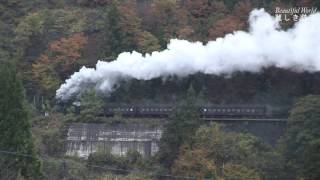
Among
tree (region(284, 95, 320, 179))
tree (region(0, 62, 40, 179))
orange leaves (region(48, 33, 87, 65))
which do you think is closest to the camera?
tree (region(0, 62, 40, 179))

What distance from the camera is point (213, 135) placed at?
116ft

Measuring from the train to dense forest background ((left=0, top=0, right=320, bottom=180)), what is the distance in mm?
1164

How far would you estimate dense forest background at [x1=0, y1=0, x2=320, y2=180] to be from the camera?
32.7 metres

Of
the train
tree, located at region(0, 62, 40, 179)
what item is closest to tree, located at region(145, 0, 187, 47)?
the train

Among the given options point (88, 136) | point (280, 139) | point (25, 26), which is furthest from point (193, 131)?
point (25, 26)

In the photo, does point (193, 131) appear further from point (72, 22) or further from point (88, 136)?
point (72, 22)

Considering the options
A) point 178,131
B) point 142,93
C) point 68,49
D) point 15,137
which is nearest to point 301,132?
point 178,131

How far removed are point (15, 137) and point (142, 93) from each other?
16.2 meters

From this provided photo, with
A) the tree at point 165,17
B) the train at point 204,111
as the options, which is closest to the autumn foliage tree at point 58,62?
the tree at point 165,17

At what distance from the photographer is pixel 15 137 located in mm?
31281

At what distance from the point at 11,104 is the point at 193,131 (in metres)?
10.1

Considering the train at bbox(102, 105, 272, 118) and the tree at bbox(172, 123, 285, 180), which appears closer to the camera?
the tree at bbox(172, 123, 285, 180)

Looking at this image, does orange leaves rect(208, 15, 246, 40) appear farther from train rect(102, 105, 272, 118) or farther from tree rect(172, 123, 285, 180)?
tree rect(172, 123, 285, 180)

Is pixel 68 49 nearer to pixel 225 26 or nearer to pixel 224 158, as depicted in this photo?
pixel 225 26
